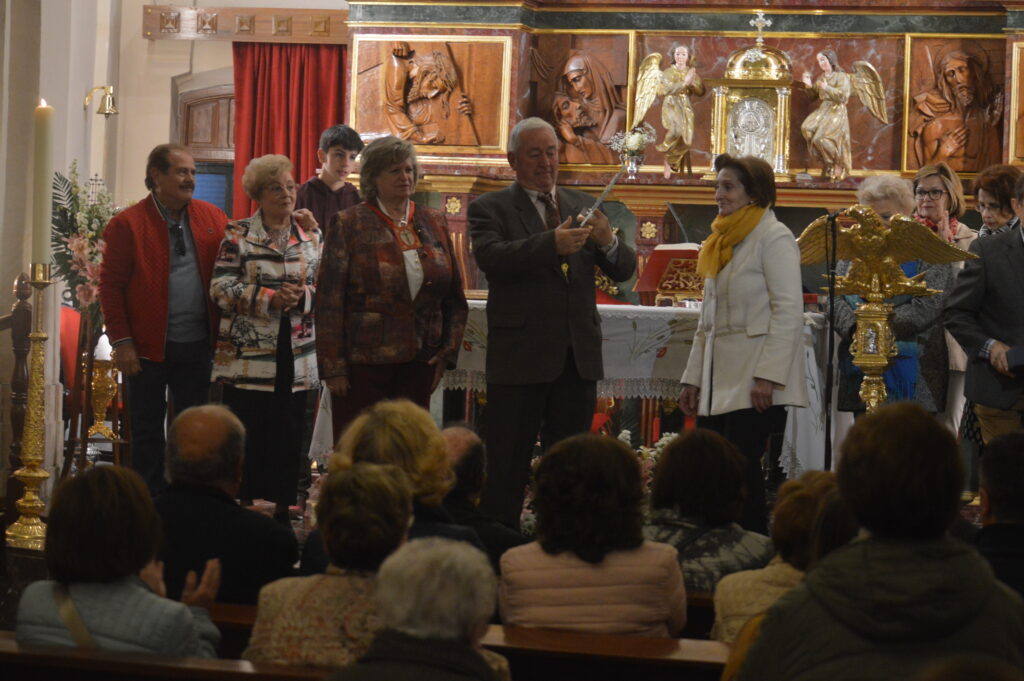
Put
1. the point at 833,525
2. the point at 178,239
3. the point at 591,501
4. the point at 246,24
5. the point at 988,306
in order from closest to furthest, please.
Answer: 1. the point at 833,525
2. the point at 591,501
3. the point at 988,306
4. the point at 178,239
5. the point at 246,24

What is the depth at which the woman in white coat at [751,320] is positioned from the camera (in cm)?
437

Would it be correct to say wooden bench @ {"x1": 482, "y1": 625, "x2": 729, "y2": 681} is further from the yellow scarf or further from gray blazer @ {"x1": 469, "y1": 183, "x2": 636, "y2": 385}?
the yellow scarf

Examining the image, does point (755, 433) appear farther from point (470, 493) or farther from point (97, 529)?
point (97, 529)

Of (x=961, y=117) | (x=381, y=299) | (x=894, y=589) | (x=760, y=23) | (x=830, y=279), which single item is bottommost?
(x=894, y=589)

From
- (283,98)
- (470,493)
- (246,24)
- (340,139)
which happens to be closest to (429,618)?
(470,493)

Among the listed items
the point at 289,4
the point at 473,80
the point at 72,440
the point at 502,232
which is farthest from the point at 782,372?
the point at 289,4

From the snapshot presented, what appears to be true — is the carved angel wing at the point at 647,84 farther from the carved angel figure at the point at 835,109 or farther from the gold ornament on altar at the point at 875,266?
the gold ornament on altar at the point at 875,266

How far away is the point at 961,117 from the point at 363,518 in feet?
23.3

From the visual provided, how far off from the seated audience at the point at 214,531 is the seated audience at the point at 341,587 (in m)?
0.49

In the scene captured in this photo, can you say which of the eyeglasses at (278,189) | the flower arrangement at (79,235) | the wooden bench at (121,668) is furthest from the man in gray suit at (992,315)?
the flower arrangement at (79,235)

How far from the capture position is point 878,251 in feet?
15.9

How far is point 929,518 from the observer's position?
77.6 inches

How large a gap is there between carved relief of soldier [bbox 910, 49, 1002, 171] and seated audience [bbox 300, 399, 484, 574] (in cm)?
638

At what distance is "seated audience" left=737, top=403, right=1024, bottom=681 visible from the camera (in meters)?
1.86
